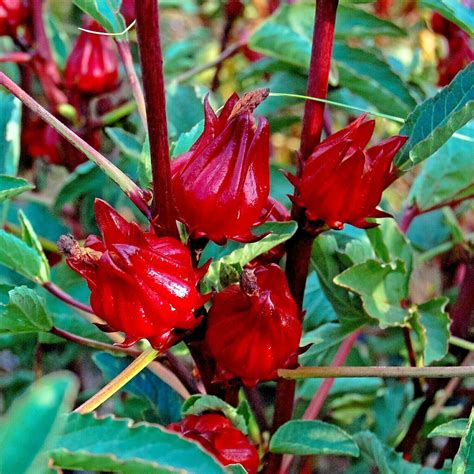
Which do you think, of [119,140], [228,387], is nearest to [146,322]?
[228,387]

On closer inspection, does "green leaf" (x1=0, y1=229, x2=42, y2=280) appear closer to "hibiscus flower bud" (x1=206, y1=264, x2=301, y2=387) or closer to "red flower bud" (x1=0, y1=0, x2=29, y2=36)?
"hibiscus flower bud" (x1=206, y1=264, x2=301, y2=387)

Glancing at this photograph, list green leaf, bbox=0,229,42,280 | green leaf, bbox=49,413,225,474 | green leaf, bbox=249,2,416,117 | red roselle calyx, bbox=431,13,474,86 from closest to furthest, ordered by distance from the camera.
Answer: green leaf, bbox=49,413,225,474 → green leaf, bbox=0,229,42,280 → green leaf, bbox=249,2,416,117 → red roselle calyx, bbox=431,13,474,86

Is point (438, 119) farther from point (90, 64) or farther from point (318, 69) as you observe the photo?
point (90, 64)

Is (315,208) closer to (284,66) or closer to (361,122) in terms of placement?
(361,122)

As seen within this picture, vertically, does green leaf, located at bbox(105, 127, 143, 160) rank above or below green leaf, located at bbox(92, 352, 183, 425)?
above

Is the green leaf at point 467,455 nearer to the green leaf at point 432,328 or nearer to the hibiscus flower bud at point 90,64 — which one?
the green leaf at point 432,328

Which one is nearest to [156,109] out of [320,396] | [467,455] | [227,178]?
[227,178]

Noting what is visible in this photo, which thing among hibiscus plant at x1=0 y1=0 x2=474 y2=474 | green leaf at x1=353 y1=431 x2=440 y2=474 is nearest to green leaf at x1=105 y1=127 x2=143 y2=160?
hibiscus plant at x1=0 y1=0 x2=474 y2=474
